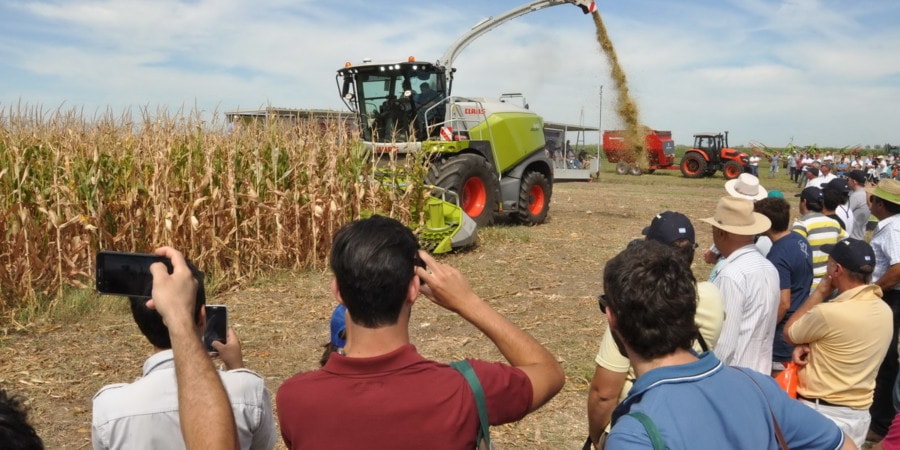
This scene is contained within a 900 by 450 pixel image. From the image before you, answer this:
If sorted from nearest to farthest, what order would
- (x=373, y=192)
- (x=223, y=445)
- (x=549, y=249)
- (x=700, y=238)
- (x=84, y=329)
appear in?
1. (x=223, y=445)
2. (x=84, y=329)
3. (x=373, y=192)
4. (x=549, y=249)
5. (x=700, y=238)

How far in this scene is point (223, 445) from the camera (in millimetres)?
1514

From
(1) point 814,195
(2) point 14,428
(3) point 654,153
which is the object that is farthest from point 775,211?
(3) point 654,153

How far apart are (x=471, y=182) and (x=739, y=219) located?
316 inches

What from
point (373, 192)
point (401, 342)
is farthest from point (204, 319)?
point (373, 192)

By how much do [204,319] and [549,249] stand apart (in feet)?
29.2

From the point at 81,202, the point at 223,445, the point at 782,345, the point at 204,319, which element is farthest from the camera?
the point at 81,202

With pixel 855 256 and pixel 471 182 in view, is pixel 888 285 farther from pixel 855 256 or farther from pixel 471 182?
pixel 471 182

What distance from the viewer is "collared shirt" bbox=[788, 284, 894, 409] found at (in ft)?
9.93

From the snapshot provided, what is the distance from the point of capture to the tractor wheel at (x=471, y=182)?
10469 millimetres

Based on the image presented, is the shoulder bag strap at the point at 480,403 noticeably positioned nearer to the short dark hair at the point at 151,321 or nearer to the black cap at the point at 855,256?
the short dark hair at the point at 151,321

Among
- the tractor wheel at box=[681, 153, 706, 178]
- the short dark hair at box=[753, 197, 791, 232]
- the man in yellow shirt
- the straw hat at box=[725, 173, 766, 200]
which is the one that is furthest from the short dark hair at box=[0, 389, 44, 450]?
the tractor wheel at box=[681, 153, 706, 178]

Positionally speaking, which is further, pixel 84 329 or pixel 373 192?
pixel 373 192

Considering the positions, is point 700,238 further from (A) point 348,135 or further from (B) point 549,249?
(A) point 348,135

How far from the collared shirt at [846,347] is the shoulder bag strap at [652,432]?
1955 millimetres
